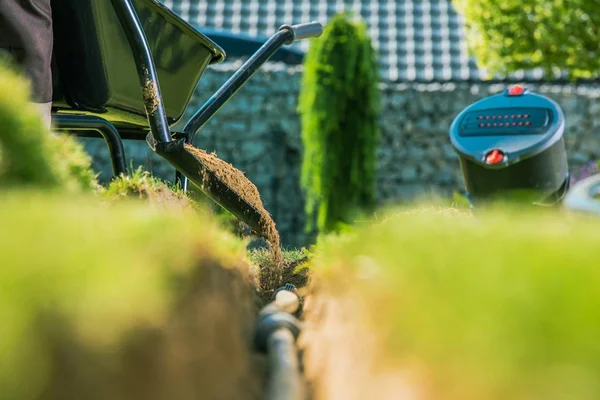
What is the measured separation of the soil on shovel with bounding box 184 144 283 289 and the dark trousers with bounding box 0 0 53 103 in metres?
0.60

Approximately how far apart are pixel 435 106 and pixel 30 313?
8.52 m

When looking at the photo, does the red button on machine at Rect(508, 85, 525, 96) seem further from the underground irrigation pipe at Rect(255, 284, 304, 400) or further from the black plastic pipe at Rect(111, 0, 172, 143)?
the underground irrigation pipe at Rect(255, 284, 304, 400)

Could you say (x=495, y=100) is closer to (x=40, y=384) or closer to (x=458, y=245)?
(x=458, y=245)

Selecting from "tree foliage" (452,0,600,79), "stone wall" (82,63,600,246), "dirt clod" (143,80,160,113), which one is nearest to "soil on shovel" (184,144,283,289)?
"dirt clod" (143,80,160,113)

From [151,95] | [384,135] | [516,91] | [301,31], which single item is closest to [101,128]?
[151,95]

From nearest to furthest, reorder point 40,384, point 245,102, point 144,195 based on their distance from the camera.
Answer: point 40,384 → point 144,195 → point 245,102

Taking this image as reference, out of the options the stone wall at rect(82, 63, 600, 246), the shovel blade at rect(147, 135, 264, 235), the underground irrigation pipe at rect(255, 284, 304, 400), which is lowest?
the stone wall at rect(82, 63, 600, 246)

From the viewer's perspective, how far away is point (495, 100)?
414cm

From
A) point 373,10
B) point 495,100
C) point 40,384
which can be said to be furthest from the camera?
point 373,10

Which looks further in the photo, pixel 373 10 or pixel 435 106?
pixel 373 10

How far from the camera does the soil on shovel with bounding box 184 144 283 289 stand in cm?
213

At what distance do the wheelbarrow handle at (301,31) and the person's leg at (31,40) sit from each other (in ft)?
4.39

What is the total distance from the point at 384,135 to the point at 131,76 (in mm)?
6615

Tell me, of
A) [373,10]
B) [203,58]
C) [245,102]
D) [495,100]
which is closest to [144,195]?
[203,58]
